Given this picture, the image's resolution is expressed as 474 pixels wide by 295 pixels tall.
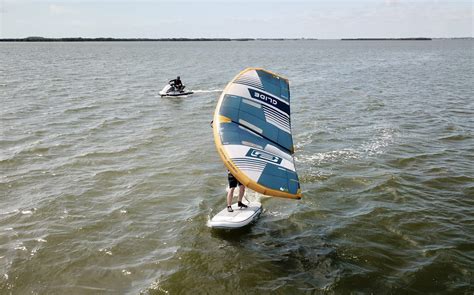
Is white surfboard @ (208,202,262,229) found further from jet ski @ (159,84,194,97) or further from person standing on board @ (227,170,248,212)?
jet ski @ (159,84,194,97)

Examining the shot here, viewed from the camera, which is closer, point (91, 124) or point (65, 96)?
point (91, 124)

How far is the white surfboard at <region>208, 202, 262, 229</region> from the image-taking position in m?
12.4

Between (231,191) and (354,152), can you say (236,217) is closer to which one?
(231,191)

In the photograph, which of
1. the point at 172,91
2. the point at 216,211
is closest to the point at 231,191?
the point at 216,211

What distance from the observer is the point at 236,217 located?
12672 millimetres

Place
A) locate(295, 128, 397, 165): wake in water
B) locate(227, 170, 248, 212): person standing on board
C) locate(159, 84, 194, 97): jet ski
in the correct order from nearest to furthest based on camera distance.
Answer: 1. locate(227, 170, 248, 212): person standing on board
2. locate(295, 128, 397, 165): wake in water
3. locate(159, 84, 194, 97): jet ski

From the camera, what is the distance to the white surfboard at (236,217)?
1237 centimetres

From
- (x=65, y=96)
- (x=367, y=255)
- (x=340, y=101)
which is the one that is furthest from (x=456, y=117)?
(x=65, y=96)

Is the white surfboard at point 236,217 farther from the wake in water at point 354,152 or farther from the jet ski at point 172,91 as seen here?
the jet ski at point 172,91

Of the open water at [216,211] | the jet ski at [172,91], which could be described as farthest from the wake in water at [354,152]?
the jet ski at [172,91]

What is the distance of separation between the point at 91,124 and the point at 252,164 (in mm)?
18245

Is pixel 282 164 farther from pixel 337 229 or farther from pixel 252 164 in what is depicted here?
pixel 337 229

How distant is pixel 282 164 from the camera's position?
12.2m

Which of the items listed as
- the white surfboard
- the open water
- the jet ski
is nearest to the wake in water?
the open water
